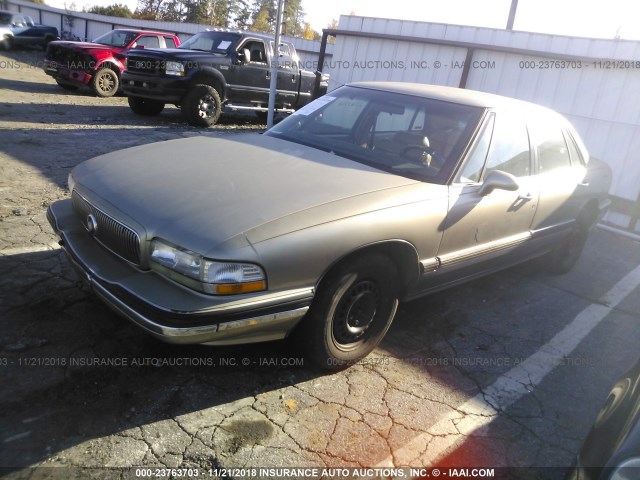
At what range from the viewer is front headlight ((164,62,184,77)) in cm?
994

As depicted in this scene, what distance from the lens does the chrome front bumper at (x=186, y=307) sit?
2.28 m

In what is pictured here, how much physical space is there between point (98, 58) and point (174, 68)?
3.74 m

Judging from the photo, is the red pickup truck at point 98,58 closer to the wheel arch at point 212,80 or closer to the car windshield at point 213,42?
the car windshield at point 213,42

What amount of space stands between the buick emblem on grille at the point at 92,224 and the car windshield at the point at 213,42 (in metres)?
8.89

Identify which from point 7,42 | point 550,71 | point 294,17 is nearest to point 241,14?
point 294,17

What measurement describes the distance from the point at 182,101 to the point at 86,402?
8688mm

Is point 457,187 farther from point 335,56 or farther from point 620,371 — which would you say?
point 335,56

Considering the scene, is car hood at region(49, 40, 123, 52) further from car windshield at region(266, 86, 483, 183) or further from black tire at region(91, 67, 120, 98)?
car windshield at region(266, 86, 483, 183)

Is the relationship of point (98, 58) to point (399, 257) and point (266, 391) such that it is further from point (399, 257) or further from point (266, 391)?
point (266, 391)

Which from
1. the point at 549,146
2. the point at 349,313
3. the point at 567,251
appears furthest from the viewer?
the point at 567,251

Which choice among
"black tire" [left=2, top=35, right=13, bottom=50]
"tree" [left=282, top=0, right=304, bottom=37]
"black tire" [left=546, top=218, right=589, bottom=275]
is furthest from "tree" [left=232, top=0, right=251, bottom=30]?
"black tire" [left=546, top=218, right=589, bottom=275]

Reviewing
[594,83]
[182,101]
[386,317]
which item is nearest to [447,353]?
[386,317]

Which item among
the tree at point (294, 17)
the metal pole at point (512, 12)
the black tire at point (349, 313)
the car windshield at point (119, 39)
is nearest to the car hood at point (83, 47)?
the car windshield at point (119, 39)

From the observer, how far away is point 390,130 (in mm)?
3750
